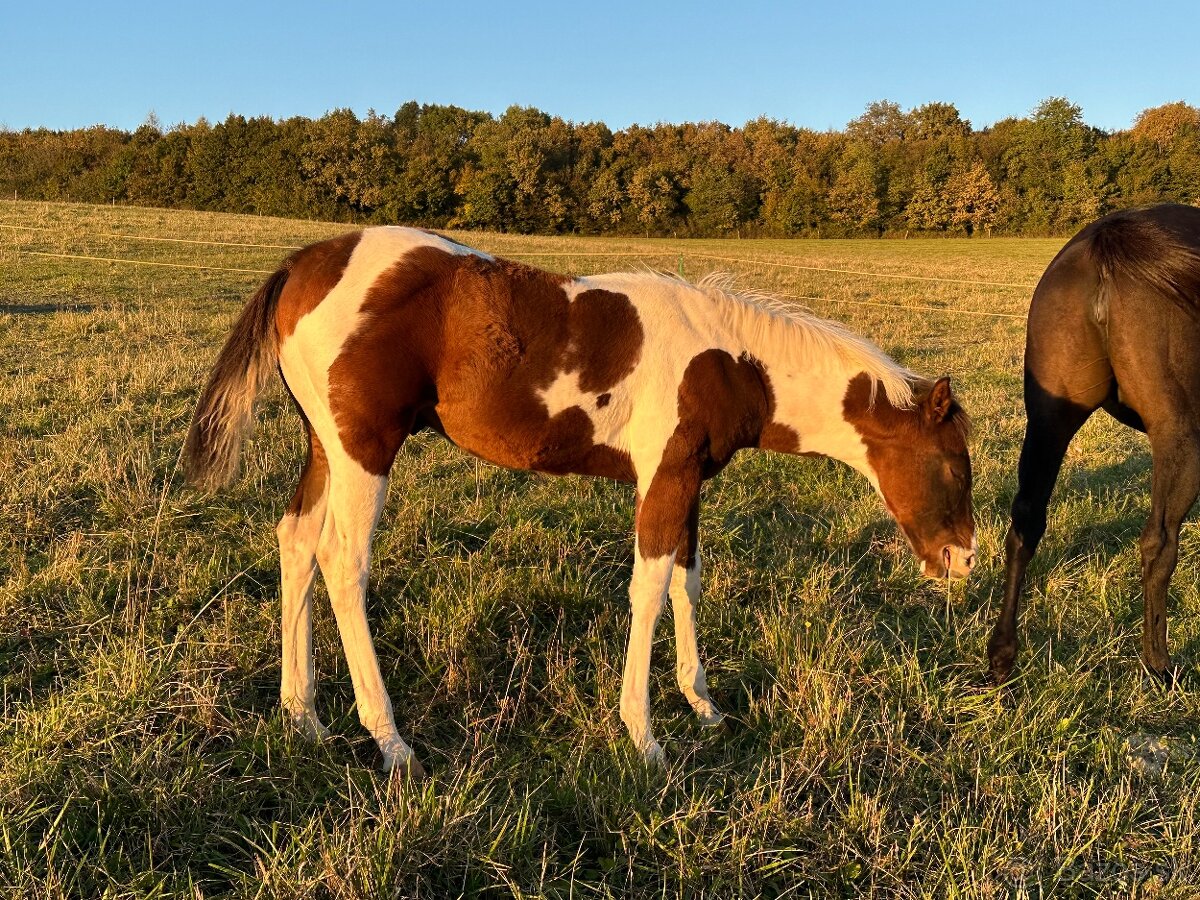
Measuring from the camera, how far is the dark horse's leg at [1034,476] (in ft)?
11.2

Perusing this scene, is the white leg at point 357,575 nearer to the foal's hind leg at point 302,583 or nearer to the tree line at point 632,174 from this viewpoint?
the foal's hind leg at point 302,583

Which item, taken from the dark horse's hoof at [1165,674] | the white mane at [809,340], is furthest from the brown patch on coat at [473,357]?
the dark horse's hoof at [1165,674]

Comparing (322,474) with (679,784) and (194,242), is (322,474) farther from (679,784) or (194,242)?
(194,242)

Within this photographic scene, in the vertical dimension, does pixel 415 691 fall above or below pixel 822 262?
below

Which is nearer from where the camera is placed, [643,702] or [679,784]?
[679,784]

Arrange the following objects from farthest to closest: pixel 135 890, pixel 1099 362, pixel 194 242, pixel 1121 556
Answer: pixel 194 242, pixel 1121 556, pixel 1099 362, pixel 135 890

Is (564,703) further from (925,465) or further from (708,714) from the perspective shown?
(925,465)

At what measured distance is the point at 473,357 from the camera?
2764mm

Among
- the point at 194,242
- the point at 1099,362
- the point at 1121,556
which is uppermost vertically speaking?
the point at 194,242

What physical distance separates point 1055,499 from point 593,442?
13.4 ft

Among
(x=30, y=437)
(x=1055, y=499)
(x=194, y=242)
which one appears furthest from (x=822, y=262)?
(x=30, y=437)

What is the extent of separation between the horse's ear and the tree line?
153 ft

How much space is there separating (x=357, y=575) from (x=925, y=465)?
7.94ft

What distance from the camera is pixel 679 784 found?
96.4 inches
